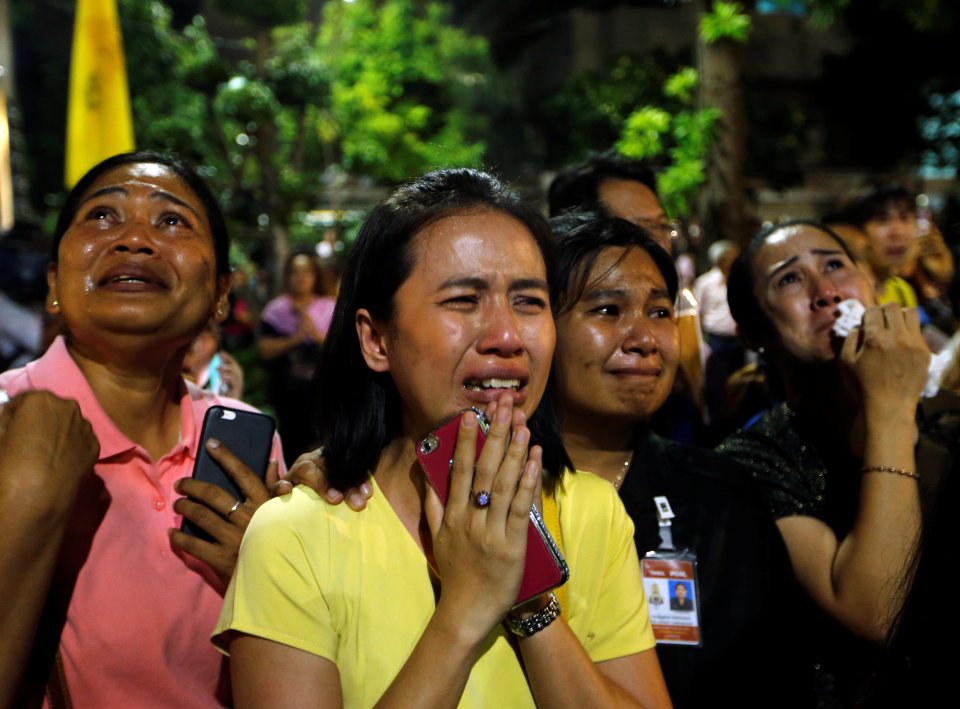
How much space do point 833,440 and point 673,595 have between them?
85cm

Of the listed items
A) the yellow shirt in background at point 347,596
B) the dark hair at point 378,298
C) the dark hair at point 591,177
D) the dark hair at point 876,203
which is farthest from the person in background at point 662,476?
the dark hair at point 876,203

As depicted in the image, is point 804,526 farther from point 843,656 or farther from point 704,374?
point 704,374

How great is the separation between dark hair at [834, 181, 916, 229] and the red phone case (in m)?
3.94

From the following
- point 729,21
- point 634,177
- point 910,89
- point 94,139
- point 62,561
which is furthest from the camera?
point 910,89

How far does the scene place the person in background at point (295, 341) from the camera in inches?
287

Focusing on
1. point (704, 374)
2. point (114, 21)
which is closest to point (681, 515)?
point (704, 374)

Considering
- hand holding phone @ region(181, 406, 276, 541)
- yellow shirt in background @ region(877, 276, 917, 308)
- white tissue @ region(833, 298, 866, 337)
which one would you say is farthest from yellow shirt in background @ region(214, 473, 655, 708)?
yellow shirt in background @ region(877, 276, 917, 308)

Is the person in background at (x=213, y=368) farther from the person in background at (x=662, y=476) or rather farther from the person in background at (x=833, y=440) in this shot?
the person in background at (x=833, y=440)

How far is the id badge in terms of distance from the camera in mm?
2277

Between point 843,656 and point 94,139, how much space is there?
4.76m

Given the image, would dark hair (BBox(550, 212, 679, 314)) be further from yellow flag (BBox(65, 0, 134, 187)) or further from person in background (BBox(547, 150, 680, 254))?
yellow flag (BBox(65, 0, 134, 187))

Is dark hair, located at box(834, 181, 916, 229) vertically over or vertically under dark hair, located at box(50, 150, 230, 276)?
under

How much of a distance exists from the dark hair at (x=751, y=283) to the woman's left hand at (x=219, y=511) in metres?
1.70

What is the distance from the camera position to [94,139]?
5.45 metres
